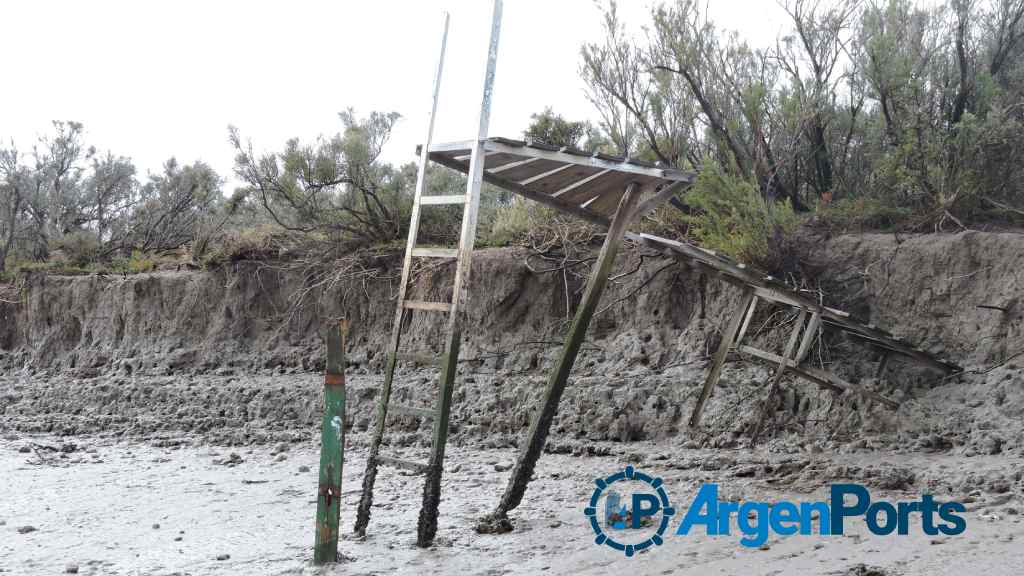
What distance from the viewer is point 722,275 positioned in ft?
28.7

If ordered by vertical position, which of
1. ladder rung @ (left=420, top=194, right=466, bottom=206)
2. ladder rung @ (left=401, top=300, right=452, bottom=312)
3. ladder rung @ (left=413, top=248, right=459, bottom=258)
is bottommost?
ladder rung @ (left=401, top=300, right=452, bottom=312)

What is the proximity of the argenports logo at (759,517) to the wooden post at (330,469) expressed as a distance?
6.22 ft

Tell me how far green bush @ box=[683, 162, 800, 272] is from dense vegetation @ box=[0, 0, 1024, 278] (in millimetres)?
26

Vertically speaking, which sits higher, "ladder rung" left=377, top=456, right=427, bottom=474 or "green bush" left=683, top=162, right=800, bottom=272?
"green bush" left=683, top=162, right=800, bottom=272

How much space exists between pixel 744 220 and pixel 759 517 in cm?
529

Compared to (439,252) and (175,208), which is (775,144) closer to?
(439,252)

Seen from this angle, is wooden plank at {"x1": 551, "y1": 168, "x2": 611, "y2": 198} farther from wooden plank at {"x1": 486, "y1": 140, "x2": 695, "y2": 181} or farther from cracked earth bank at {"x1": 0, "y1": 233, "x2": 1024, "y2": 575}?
cracked earth bank at {"x1": 0, "y1": 233, "x2": 1024, "y2": 575}

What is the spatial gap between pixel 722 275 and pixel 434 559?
14.3 ft

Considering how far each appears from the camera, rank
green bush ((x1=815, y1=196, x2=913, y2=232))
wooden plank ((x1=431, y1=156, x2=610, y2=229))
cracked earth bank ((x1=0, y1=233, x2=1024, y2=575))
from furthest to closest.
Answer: green bush ((x1=815, y1=196, x2=913, y2=232)) → wooden plank ((x1=431, y1=156, x2=610, y2=229)) → cracked earth bank ((x1=0, y1=233, x2=1024, y2=575))

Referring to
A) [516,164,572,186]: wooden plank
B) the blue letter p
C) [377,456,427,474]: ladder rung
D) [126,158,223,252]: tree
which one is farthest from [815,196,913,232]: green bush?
[126,158,223,252]: tree

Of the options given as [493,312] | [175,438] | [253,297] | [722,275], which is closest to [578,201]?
[722,275]

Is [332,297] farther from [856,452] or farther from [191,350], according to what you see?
[856,452]

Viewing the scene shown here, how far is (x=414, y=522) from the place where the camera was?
7.15 meters

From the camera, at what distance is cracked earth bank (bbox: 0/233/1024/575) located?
622 centimetres
